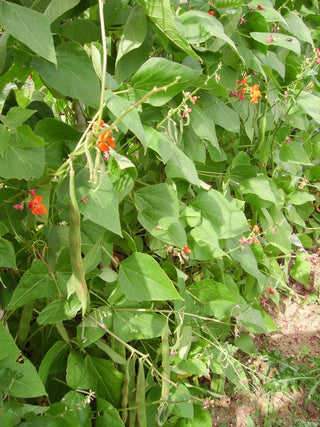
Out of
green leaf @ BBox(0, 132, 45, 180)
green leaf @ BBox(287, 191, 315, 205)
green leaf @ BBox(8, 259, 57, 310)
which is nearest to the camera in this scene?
green leaf @ BBox(0, 132, 45, 180)

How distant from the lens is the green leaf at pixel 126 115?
839 mm

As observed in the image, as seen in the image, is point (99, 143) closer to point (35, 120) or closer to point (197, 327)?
point (35, 120)

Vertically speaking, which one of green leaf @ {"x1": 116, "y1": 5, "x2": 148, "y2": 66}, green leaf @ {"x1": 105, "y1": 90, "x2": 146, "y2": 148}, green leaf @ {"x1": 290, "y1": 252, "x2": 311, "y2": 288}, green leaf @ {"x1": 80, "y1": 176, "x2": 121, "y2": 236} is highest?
green leaf @ {"x1": 116, "y1": 5, "x2": 148, "y2": 66}

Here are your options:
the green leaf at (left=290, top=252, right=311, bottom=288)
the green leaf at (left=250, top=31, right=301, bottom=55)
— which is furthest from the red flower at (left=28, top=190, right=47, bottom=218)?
the green leaf at (left=290, top=252, right=311, bottom=288)

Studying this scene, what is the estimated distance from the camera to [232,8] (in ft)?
4.17

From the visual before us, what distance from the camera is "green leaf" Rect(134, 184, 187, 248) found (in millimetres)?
1144

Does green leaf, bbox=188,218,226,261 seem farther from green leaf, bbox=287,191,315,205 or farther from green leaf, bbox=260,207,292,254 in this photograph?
green leaf, bbox=287,191,315,205

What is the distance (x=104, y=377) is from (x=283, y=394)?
0.98m

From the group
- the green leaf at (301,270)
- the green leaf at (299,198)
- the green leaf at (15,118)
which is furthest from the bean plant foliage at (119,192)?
the green leaf at (301,270)

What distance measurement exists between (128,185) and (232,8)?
0.64 metres

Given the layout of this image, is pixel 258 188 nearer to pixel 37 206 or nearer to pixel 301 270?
pixel 301 270

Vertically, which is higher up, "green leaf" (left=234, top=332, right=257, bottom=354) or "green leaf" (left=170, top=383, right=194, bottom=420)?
"green leaf" (left=170, top=383, right=194, bottom=420)

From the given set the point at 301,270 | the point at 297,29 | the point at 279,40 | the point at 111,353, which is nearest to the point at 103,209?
the point at 111,353

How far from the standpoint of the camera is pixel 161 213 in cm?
115
